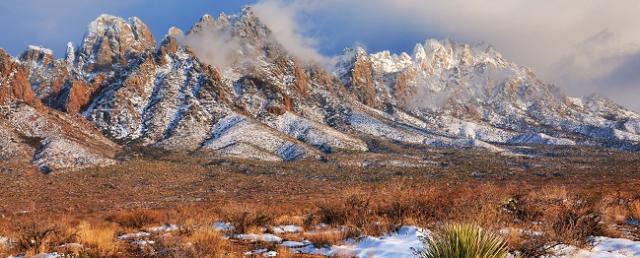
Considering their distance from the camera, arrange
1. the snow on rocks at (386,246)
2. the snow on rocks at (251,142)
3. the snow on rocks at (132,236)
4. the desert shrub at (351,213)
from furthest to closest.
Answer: the snow on rocks at (251,142) → the desert shrub at (351,213) → the snow on rocks at (132,236) → the snow on rocks at (386,246)

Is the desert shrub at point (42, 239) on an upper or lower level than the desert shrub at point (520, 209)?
lower

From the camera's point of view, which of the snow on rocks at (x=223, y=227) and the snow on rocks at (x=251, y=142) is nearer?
the snow on rocks at (x=223, y=227)

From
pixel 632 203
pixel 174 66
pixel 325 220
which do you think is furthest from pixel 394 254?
pixel 174 66

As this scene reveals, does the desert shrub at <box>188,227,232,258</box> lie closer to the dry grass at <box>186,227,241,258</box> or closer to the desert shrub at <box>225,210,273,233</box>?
the dry grass at <box>186,227,241,258</box>

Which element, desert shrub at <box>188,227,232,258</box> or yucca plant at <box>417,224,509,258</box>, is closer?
yucca plant at <box>417,224,509,258</box>

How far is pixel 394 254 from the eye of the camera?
394 inches

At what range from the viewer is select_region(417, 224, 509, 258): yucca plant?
6.83m

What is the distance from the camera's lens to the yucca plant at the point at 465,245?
683 cm

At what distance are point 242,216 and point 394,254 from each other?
6204 millimetres

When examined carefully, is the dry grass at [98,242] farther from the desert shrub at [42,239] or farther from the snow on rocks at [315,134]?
the snow on rocks at [315,134]

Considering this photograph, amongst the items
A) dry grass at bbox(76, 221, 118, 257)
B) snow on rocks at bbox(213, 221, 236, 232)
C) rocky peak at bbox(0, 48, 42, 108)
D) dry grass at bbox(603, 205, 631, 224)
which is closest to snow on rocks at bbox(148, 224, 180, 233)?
snow on rocks at bbox(213, 221, 236, 232)

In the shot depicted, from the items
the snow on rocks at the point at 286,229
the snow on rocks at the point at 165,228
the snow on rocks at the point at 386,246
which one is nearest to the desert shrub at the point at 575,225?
the snow on rocks at the point at 386,246

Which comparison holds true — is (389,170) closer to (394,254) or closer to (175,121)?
(175,121)

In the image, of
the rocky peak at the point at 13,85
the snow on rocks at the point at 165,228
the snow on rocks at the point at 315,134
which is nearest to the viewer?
the snow on rocks at the point at 165,228
